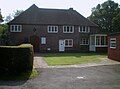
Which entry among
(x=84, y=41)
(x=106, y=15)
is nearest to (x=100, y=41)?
(x=84, y=41)

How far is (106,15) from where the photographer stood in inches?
2854

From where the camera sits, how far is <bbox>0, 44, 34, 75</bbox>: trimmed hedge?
1619cm

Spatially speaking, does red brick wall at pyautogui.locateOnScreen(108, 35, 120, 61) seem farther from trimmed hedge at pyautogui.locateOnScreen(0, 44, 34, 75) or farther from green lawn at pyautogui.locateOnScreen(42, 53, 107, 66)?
trimmed hedge at pyautogui.locateOnScreen(0, 44, 34, 75)

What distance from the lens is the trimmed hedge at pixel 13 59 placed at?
16188 mm

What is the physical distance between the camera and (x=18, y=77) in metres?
15.8

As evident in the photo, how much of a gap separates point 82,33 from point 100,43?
413cm

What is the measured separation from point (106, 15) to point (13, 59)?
5906 cm

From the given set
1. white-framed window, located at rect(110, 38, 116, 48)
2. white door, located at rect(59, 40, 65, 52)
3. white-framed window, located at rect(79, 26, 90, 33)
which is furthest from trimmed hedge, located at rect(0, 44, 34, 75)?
white-framed window, located at rect(79, 26, 90, 33)

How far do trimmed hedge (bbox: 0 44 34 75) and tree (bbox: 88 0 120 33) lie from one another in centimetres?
5741

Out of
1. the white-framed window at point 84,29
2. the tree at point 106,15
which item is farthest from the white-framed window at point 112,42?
the tree at point 106,15

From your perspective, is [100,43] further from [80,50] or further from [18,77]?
[18,77]

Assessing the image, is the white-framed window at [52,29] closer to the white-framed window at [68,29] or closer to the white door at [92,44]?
the white-framed window at [68,29]

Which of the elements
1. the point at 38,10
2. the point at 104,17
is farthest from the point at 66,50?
the point at 104,17

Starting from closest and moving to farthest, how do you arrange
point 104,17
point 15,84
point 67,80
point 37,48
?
point 15,84
point 67,80
point 37,48
point 104,17
